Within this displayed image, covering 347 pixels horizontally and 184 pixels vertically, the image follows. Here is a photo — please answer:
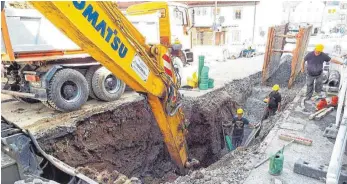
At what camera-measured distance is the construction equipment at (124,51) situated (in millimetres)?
2738

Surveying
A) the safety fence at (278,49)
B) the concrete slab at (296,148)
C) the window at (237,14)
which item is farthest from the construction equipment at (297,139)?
the window at (237,14)

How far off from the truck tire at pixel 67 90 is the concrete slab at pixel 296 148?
423 cm

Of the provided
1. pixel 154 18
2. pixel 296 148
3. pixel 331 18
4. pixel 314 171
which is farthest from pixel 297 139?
pixel 331 18

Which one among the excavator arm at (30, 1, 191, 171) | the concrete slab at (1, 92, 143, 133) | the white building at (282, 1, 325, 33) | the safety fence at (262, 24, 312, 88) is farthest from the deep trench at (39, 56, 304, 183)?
the white building at (282, 1, 325, 33)

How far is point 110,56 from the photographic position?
10.6 ft

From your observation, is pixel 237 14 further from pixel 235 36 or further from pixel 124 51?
pixel 124 51

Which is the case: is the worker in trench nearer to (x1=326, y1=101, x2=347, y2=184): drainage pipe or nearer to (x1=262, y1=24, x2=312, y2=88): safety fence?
(x1=326, y1=101, x2=347, y2=184): drainage pipe

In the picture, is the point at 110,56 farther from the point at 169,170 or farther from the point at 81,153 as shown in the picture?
the point at 169,170

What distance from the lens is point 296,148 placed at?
15.0ft

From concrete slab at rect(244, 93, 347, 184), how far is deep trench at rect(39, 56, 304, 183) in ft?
2.24

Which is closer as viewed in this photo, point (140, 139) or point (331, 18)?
point (140, 139)

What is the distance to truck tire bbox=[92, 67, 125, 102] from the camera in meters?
6.63

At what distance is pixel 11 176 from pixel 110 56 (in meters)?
1.65

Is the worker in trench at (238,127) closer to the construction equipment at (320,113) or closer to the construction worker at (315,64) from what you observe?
the construction equipment at (320,113)
